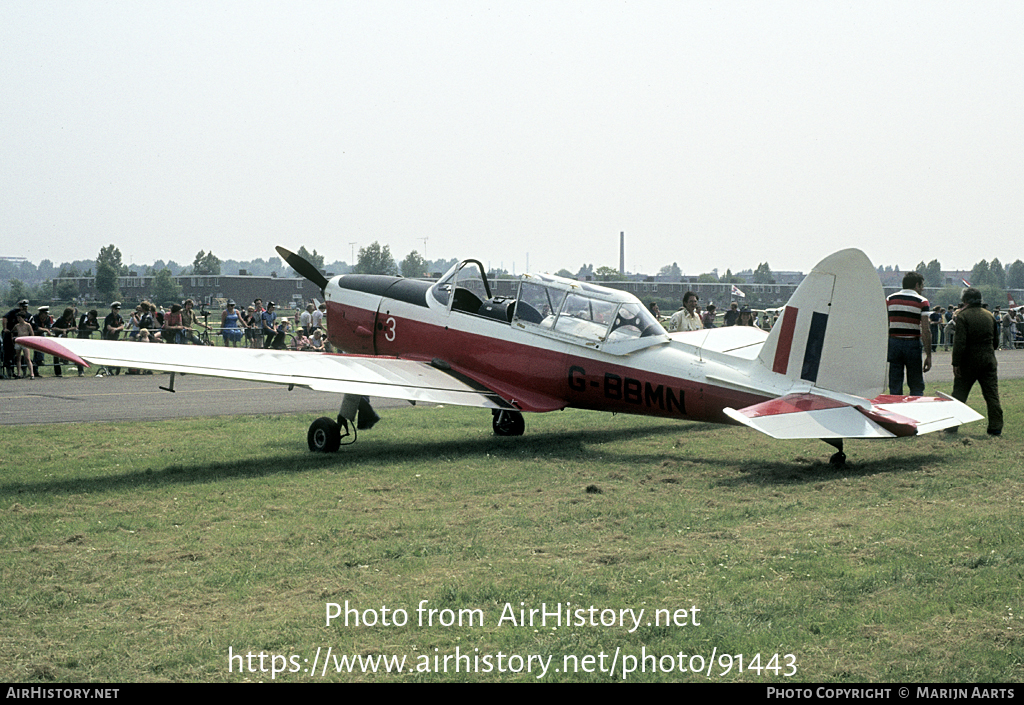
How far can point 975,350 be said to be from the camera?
37.8 feet

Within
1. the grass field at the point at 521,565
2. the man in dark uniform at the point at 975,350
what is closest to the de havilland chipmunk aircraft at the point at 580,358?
the grass field at the point at 521,565

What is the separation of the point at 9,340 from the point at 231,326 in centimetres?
680

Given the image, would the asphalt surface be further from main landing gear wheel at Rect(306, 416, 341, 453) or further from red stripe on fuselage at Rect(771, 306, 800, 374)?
red stripe on fuselage at Rect(771, 306, 800, 374)

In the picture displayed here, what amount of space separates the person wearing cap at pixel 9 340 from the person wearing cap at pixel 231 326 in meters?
5.75

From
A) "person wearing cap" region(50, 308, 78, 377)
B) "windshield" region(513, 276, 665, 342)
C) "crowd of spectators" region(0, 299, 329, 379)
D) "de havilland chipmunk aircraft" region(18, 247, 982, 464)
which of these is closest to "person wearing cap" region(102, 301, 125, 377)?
"crowd of spectators" region(0, 299, 329, 379)

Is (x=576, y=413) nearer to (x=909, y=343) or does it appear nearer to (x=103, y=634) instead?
(x=909, y=343)

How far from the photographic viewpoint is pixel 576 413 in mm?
14750

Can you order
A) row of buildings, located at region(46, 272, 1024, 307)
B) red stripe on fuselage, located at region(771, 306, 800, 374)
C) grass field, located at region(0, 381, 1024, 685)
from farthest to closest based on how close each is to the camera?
row of buildings, located at region(46, 272, 1024, 307) < red stripe on fuselage, located at region(771, 306, 800, 374) < grass field, located at region(0, 381, 1024, 685)

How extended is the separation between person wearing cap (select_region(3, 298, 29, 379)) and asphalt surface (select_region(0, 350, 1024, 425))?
0.79 metres

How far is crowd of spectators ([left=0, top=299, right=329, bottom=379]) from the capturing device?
2067 cm

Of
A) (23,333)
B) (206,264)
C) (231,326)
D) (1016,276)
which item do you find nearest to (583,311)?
(23,333)

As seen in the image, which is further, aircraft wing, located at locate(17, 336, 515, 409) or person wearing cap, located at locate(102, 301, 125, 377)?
person wearing cap, located at locate(102, 301, 125, 377)

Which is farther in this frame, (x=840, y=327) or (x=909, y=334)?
(x=909, y=334)

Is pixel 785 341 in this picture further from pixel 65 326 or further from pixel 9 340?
pixel 65 326
